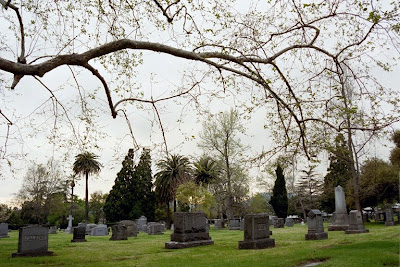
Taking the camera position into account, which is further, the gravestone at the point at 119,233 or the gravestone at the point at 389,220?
the gravestone at the point at 389,220

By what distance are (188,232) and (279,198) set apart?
37957 millimetres

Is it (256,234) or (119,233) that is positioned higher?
(256,234)

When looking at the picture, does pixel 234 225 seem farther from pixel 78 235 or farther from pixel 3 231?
pixel 3 231

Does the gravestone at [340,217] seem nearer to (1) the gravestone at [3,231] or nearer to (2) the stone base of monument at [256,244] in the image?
(2) the stone base of monument at [256,244]

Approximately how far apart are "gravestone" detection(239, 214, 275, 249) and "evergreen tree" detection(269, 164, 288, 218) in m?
37.2

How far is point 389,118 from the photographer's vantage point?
8.66m

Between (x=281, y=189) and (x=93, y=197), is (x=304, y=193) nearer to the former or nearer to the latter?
(x=281, y=189)

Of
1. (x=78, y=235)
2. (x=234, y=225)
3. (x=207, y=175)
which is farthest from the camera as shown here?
(x=207, y=175)

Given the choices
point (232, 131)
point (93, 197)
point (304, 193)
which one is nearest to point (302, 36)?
point (232, 131)

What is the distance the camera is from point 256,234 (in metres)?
12.7

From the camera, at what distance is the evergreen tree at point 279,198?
49875 mm

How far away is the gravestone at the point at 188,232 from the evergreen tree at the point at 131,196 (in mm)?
34480

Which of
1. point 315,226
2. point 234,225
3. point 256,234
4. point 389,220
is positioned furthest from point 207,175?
point 256,234

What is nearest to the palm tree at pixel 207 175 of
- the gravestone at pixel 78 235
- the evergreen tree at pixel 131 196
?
the evergreen tree at pixel 131 196
